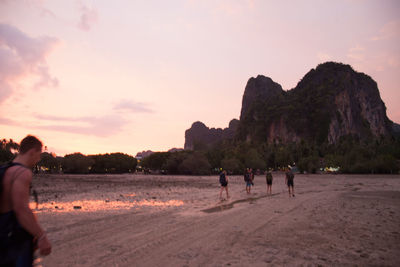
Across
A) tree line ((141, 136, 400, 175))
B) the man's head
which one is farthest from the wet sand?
tree line ((141, 136, 400, 175))

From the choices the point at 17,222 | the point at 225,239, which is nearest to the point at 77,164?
the point at 225,239

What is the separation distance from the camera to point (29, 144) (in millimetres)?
3627

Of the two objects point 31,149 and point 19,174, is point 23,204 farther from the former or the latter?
point 31,149

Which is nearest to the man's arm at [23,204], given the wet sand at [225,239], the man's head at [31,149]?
the man's head at [31,149]

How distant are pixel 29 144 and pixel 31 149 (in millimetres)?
76

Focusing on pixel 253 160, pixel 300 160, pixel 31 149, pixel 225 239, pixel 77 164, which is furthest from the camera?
pixel 77 164

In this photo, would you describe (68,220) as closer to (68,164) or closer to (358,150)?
(358,150)

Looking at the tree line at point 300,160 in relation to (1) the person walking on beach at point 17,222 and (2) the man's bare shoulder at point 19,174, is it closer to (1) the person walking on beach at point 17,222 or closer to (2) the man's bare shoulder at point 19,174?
(1) the person walking on beach at point 17,222

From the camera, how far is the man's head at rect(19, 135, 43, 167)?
3.54 meters

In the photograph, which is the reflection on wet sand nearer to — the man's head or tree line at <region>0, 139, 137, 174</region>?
the man's head

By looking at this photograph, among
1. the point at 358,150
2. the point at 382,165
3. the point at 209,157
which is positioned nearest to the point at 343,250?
the point at 382,165

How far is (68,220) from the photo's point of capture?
1203 cm

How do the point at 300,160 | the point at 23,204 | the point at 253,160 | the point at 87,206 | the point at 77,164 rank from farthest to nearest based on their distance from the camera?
the point at 77,164 < the point at 253,160 < the point at 300,160 < the point at 87,206 < the point at 23,204

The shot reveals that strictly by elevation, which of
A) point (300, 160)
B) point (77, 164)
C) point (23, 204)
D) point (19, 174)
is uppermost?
point (300, 160)
